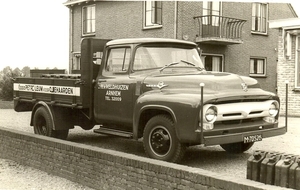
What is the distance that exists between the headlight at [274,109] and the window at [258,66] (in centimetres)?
1683

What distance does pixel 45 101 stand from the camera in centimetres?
909

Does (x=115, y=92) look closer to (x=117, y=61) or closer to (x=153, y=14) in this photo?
(x=117, y=61)

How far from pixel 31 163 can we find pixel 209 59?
13.9 m

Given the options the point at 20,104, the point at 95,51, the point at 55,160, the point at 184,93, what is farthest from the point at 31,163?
the point at 184,93

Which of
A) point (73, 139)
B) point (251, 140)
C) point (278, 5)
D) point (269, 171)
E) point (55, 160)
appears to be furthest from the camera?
point (278, 5)

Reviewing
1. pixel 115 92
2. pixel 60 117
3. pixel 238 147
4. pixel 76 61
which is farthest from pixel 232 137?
pixel 76 61

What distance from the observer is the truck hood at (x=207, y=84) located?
6.19m

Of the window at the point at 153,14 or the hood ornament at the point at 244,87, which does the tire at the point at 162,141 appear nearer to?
the hood ornament at the point at 244,87

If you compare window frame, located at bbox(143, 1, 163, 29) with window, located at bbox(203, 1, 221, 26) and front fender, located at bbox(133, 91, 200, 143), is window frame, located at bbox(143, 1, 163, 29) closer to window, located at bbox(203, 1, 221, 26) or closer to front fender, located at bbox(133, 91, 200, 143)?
Answer: window, located at bbox(203, 1, 221, 26)

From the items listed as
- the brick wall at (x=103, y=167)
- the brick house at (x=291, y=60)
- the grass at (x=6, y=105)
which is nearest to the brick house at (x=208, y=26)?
the grass at (x=6, y=105)

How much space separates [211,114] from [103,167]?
2.09 m

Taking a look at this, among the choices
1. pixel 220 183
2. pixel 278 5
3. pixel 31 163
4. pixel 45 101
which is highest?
pixel 278 5

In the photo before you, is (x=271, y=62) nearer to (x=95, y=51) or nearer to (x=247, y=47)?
(x=247, y=47)

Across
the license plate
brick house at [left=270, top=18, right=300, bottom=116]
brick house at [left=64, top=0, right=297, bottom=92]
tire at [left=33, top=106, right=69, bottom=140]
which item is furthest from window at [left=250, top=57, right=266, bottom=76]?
the license plate
